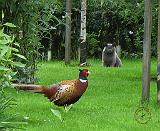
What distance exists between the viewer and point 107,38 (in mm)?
31531

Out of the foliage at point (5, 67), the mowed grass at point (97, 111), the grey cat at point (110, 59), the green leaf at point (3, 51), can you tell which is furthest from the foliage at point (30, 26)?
the grey cat at point (110, 59)

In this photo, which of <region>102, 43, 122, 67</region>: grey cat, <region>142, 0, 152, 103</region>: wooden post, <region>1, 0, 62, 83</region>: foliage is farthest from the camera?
<region>102, 43, 122, 67</region>: grey cat

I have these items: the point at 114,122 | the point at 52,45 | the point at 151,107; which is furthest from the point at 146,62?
the point at 52,45

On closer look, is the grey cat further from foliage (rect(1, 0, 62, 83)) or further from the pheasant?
the pheasant

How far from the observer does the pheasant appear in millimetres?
9508

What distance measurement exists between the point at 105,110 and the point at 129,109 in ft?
1.53

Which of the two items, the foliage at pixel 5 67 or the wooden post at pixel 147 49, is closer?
the foliage at pixel 5 67

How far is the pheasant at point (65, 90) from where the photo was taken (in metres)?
9.51

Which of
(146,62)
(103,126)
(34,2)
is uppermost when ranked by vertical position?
(34,2)

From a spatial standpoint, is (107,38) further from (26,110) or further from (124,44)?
(26,110)

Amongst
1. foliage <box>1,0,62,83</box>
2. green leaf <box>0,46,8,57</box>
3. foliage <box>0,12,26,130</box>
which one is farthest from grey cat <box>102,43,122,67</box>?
green leaf <box>0,46,8,57</box>

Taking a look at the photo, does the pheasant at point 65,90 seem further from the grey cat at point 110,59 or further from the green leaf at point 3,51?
the grey cat at point 110,59

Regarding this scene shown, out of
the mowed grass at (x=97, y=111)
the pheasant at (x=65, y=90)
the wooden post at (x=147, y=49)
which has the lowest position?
the mowed grass at (x=97, y=111)

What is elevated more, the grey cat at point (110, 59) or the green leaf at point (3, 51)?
the green leaf at point (3, 51)
